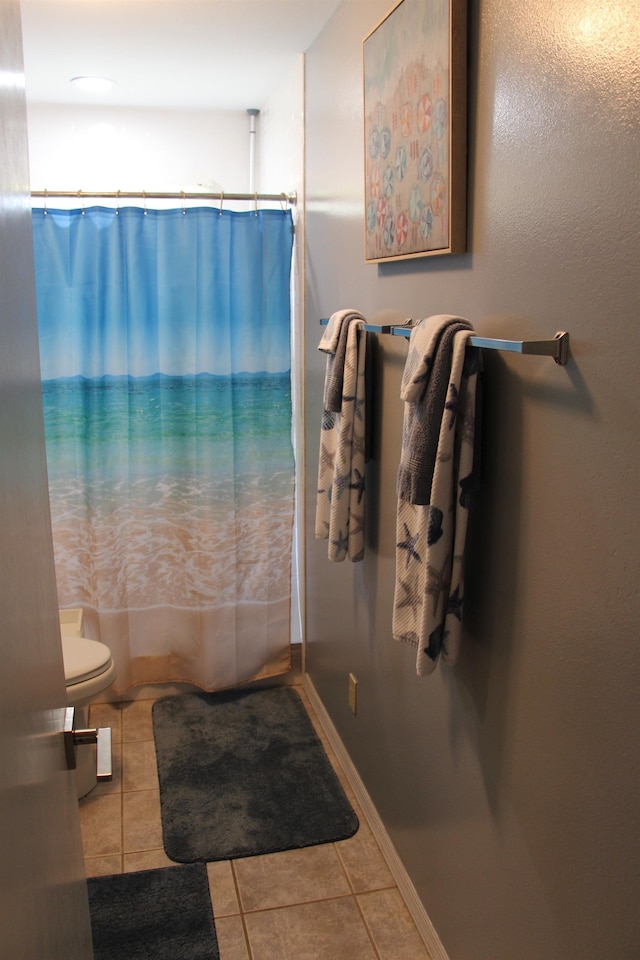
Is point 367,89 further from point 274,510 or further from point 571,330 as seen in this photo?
point 274,510

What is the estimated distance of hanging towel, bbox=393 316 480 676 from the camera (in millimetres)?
1545

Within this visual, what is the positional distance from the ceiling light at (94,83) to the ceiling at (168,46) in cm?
3

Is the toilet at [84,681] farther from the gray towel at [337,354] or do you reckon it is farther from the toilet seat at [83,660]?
the gray towel at [337,354]

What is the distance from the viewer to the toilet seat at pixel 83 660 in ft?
8.48

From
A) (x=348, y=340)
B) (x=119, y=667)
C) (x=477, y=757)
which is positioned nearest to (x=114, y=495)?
(x=119, y=667)

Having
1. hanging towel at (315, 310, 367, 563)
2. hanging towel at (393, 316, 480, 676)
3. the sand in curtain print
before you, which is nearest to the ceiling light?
the sand in curtain print

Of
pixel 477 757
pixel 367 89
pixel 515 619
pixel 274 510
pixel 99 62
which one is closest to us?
pixel 515 619

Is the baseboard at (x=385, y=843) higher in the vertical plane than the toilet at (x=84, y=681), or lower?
lower

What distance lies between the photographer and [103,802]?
2.63 metres

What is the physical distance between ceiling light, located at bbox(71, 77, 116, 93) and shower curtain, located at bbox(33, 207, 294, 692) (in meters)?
0.59

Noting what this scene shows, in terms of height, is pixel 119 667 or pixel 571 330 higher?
pixel 571 330

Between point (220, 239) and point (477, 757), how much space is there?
6.69 feet

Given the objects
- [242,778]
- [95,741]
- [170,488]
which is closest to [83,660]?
[242,778]

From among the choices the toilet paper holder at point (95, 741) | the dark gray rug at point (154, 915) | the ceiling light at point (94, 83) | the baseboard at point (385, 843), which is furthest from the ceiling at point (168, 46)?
the dark gray rug at point (154, 915)
